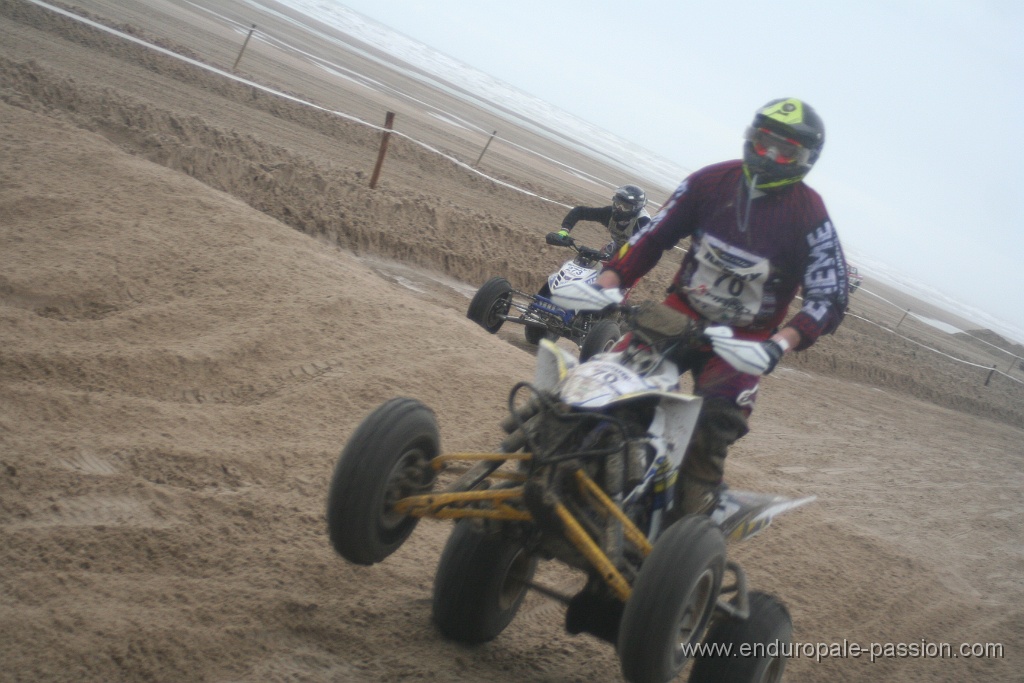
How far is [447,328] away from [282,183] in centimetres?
552

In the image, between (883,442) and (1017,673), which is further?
(883,442)

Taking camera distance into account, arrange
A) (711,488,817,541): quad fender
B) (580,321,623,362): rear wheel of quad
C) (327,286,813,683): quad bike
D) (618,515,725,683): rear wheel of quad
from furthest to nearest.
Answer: (580,321,623,362): rear wheel of quad
(711,488,817,541): quad fender
(327,286,813,683): quad bike
(618,515,725,683): rear wheel of quad

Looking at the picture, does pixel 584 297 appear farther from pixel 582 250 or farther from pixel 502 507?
pixel 582 250

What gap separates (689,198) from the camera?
4227 millimetres

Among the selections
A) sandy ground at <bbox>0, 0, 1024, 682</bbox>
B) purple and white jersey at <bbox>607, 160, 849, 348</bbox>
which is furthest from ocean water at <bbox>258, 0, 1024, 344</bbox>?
purple and white jersey at <bbox>607, 160, 849, 348</bbox>

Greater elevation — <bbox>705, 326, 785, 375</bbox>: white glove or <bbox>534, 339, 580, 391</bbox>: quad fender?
<bbox>705, 326, 785, 375</bbox>: white glove

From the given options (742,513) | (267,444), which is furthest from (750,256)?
(267,444)

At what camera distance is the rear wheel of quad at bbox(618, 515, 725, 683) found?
3.00 metres

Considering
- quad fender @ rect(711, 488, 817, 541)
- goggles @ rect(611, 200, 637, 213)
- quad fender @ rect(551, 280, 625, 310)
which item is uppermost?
goggles @ rect(611, 200, 637, 213)

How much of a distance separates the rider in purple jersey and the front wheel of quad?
126 cm

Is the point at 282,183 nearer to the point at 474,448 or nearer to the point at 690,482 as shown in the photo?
the point at 474,448

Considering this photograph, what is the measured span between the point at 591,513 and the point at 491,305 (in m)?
6.33

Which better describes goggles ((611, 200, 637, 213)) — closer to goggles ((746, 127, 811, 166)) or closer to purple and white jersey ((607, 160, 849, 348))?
purple and white jersey ((607, 160, 849, 348))

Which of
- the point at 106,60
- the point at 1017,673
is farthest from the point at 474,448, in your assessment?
the point at 106,60
